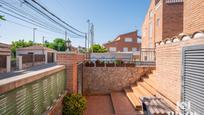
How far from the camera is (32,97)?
8.29 feet

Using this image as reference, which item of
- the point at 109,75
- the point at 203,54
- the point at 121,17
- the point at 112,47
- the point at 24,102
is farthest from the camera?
the point at 112,47

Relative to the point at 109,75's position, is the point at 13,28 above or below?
above

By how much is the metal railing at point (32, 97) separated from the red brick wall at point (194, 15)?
4426 mm

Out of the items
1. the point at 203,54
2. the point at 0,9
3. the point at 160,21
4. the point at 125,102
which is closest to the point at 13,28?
the point at 0,9

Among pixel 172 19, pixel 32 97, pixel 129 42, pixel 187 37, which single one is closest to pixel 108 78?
pixel 187 37

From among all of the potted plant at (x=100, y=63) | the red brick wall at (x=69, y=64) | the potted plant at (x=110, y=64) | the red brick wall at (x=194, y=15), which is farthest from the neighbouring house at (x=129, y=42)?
the red brick wall at (x=69, y=64)

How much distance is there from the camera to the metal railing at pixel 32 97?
183 cm

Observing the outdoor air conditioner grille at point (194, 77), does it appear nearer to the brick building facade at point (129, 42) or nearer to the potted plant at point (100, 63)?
the potted plant at point (100, 63)

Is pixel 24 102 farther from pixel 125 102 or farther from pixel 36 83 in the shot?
pixel 125 102

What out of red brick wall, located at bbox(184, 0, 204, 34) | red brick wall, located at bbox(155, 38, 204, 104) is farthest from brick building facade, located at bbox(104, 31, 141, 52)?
red brick wall, located at bbox(155, 38, 204, 104)

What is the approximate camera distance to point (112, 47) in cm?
3950

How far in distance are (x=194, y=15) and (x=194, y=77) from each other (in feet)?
9.03

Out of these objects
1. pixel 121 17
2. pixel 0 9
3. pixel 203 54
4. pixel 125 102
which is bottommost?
pixel 125 102

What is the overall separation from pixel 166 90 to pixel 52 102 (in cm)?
339
